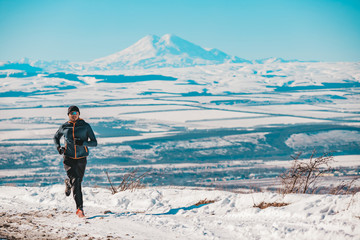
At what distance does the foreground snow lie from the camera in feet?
14.4

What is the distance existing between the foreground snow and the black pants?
279mm

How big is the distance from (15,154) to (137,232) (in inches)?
1997

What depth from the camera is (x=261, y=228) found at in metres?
4.45

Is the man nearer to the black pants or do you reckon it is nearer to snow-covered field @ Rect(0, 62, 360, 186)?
the black pants

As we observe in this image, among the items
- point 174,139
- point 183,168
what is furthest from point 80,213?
point 174,139

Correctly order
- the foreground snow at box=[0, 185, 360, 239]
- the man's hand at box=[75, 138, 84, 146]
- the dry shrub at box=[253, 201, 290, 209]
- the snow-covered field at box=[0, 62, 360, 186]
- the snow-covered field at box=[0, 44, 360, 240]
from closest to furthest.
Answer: the foreground snow at box=[0, 185, 360, 239] < the snow-covered field at box=[0, 44, 360, 240] < the man's hand at box=[75, 138, 84, 146] < the dry shrub at box=[253, 201, 290, 209] < the snow-covered field at box=[0, 62, 360, 186]

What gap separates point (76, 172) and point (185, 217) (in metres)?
1.67

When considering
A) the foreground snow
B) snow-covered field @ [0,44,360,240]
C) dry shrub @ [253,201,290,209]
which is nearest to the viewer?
the foreground snow

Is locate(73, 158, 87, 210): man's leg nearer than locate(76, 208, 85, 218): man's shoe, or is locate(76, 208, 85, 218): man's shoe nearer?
locate(76, 208, 85, 218): man's shoe

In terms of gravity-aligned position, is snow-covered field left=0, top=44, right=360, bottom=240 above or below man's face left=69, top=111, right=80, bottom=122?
below

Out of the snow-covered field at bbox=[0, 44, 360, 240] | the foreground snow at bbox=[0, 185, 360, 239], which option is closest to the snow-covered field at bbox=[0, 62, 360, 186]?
the snow-covered field at bbox=[0, 44, 360, 240]

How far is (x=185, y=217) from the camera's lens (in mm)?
5367

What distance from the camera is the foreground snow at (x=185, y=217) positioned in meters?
4.39

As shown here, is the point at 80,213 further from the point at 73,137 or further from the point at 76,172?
the point at 73,137
